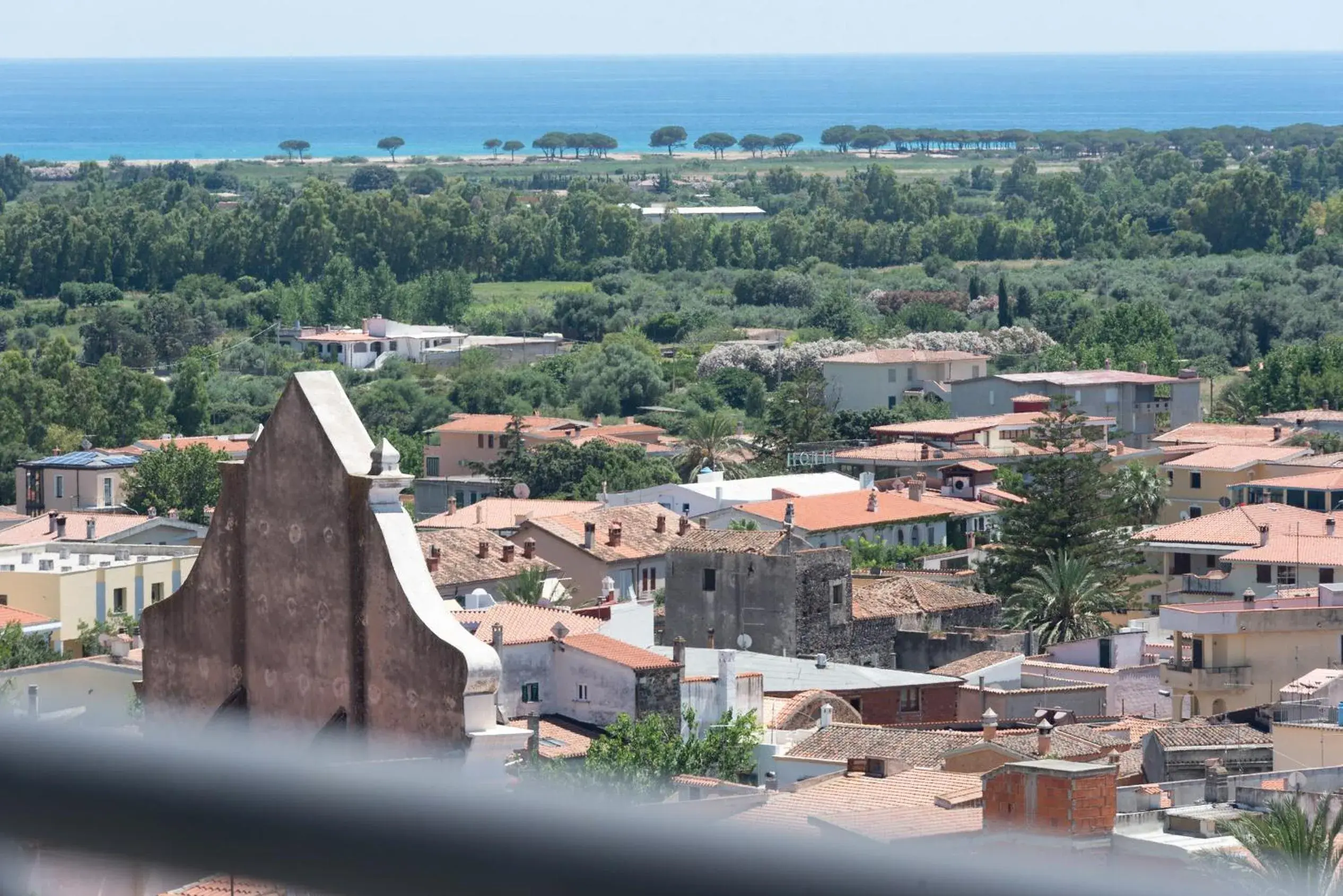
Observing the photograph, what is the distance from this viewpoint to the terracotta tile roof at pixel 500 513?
33.4m

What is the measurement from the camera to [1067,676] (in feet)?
71.9

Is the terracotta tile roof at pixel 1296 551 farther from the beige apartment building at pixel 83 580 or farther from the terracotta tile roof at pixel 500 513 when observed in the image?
the beige apartment building at pixel 83 580

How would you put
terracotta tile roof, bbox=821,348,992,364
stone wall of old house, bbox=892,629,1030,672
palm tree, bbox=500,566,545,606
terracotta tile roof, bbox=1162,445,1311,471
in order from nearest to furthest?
stone wall of old house, bbox=892,629,1030,672 < palm tree, bbox=500,566,545,606 < terracotta tile roof, bbox=1162,445,1311,471 < terracotta tile roof, bbox=821,348,992,364

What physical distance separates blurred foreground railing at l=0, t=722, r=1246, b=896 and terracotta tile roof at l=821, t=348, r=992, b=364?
4889cm

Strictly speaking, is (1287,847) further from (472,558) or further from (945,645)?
(472,558)

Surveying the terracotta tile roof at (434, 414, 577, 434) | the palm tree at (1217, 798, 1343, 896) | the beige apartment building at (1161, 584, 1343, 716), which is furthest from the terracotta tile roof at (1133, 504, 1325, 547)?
the palm tree at (1217, 798, 1343, 896)

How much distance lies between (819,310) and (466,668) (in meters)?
61.5

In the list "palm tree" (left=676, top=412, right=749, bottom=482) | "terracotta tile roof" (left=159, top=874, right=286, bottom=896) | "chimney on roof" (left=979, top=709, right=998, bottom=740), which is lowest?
"palm tree" (left=676, top=412, right=749, bottom=482)

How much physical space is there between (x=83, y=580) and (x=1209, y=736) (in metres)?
14.4

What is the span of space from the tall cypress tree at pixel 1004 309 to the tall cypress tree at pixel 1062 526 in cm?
3394

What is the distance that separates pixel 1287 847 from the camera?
10.4m

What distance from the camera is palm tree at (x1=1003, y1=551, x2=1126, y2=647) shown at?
26.6 m

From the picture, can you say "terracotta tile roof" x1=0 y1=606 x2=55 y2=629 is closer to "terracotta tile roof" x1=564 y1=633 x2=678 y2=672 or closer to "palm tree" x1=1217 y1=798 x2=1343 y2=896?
"terracotta tile roof" x1=564 y1=633 x2=678 y2=672

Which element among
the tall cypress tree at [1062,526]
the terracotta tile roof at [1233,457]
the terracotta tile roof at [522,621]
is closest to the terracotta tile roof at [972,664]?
the terracotta tile roof at [522,621]
